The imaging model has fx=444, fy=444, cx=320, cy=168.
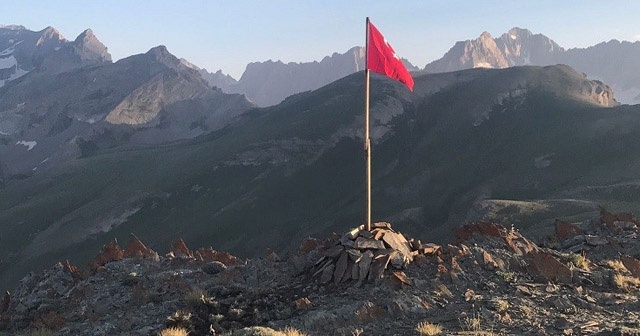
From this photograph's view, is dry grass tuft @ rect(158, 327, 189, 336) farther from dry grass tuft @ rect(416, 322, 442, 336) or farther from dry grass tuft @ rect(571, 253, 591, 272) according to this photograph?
dry grass tuft @ rect(571, 253, 591, 272)

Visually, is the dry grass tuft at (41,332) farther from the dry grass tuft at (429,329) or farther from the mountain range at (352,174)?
the mountain range at (352,174)

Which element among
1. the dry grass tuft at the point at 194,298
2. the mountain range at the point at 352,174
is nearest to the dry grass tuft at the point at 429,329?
the dry grass tuft at the point at 194,298

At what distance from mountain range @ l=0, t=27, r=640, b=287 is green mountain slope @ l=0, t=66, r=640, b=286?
1.56 feet

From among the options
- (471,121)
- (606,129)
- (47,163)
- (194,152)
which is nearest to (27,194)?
(194,152)

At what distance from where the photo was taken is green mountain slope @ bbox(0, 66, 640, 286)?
292 ft

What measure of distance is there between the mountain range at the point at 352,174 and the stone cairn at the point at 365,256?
41.9 meters

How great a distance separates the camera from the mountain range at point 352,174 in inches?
3346

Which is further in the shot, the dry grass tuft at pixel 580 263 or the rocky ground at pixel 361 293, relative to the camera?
the dry grass tuft at pixel 580 263

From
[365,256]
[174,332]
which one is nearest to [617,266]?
[365,256]

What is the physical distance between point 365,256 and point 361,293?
1.50 metres

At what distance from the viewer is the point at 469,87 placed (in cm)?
14738

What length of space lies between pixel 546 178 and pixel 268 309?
281ft

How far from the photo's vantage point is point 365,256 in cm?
1564

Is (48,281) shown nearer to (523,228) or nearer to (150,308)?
(150,308)
